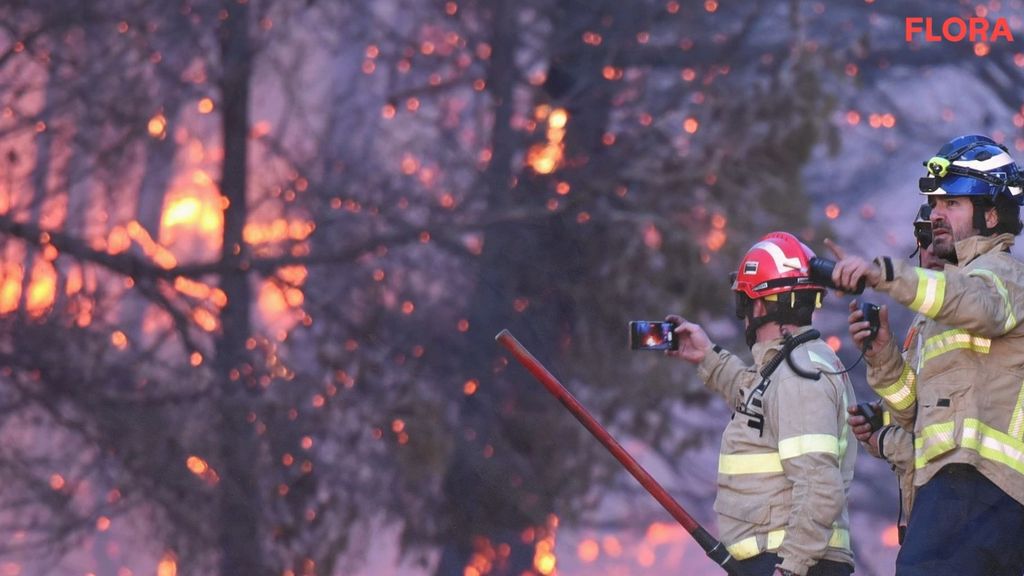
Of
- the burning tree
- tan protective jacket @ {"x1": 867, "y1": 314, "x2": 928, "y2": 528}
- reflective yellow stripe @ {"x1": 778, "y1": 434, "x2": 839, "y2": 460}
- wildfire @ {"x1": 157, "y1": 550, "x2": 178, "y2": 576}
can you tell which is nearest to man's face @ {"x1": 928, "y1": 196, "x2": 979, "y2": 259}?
tan protective jacket @ {"x1": 867, "y1": 314, "x2": 928, "y2": 528}

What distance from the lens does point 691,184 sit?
11.1 m

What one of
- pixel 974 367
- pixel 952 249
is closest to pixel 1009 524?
pixel 974 367

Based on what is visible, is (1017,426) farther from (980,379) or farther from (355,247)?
(355,247)

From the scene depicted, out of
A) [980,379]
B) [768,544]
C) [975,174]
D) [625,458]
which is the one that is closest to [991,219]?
[975,174]

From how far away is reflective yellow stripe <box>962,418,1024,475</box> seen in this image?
438 cm

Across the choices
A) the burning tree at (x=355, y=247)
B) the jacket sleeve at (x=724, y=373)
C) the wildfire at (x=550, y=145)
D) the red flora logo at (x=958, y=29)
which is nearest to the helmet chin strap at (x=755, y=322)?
the jacket sleeve at (x=724, y=373)

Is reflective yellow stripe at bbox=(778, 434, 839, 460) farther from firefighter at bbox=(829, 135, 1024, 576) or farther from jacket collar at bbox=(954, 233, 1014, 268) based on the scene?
jacket collar at bbox=(954, 233, 1014, 268)

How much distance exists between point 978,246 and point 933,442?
1.78 feet

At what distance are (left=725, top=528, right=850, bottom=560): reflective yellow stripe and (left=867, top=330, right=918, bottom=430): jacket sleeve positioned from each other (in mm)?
392

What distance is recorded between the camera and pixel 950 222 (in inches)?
181

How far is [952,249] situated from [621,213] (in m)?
6.37

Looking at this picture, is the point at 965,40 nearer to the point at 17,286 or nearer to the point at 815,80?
the point at 815,80

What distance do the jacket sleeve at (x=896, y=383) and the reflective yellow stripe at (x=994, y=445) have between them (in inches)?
11.7

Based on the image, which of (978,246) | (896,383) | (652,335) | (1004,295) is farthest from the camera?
(652,335)
